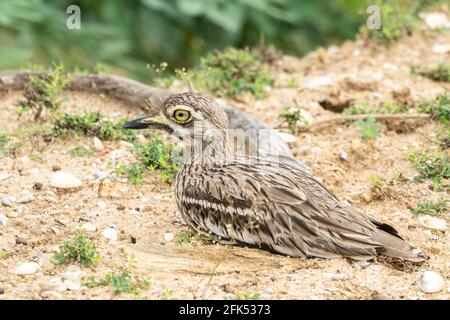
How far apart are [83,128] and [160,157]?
81 centimetres

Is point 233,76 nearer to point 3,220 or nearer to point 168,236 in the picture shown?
→ point 168,236

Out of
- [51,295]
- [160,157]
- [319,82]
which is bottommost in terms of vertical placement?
[51,295]

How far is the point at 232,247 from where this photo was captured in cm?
541

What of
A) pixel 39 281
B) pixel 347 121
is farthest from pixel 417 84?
pixel 39 281

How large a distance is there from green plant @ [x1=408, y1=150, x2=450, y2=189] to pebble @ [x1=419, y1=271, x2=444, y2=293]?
4.19 ft

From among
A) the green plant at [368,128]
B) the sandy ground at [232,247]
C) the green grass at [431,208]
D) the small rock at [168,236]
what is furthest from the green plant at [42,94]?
the green grass at [431,208]

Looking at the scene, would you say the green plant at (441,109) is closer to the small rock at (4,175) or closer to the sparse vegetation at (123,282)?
the sparse vegetation at (123,282)

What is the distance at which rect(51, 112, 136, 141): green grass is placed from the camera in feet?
22.0

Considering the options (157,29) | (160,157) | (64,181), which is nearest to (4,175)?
(64,181)

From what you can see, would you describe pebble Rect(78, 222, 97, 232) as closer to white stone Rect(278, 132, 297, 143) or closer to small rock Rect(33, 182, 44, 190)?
small rock Rect(33, 182, 44, 190)

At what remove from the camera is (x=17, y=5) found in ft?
33.8

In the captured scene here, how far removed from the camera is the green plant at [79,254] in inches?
198

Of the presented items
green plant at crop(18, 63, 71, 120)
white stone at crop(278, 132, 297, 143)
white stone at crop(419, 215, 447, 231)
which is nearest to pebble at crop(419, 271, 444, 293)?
white stone at crop(419, 215, 447, 231)

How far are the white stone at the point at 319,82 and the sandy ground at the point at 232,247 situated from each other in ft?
0.09
